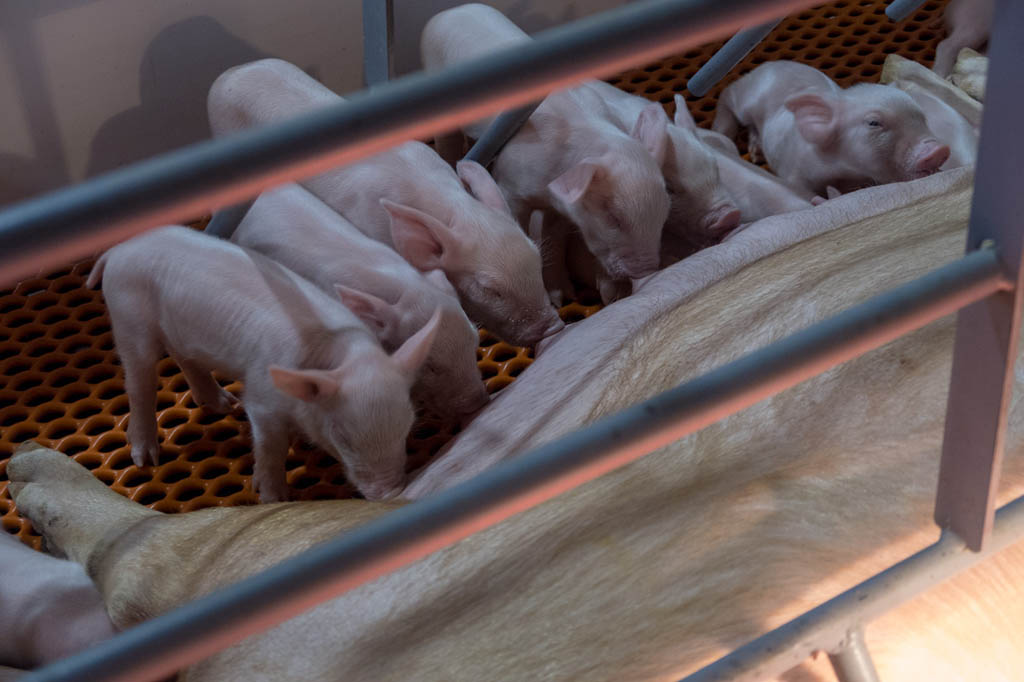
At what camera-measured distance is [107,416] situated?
6.32 feet

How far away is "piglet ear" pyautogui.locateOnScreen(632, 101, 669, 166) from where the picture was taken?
2021mm

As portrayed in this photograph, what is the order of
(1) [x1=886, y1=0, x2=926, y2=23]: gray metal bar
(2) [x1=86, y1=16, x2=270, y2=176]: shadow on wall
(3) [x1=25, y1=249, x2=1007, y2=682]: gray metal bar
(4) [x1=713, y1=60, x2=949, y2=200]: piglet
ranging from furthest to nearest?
(1) [x1=886, y1=0, x2=926, y2=23]: gray metal bar, (2) [x1=86, y1=16, x2=270, y2=176]: shadow on wall, (4) [x1=713, y1=60, x2=949, y2=200]: piglet, (3) [x1=25, y1=249, x2=1007, y2=682]: gray metal bar

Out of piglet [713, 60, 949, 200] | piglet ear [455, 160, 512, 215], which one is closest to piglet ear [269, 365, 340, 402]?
piglet ear [455, 160, 512, 215]

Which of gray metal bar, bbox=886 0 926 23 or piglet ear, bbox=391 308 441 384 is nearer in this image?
piglet ear, bbox=391 308 441 384

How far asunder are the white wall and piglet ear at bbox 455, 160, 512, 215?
2.56 ft

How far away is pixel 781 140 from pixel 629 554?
1.50 metres

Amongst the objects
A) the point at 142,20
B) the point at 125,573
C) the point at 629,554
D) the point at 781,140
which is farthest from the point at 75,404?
the point at 781,140

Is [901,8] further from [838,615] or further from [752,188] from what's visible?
[838,615]

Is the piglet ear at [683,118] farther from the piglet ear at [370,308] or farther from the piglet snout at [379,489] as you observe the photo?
the piglet snout at [379,489]

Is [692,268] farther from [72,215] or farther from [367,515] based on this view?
[72,215]

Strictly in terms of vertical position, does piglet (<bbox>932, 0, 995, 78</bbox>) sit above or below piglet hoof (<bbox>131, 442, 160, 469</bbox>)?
above

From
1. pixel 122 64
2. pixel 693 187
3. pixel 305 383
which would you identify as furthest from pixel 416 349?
pixel 122 64

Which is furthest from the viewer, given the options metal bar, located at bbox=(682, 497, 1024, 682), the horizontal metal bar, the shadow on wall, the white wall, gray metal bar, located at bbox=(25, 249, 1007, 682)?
the shadow on wall

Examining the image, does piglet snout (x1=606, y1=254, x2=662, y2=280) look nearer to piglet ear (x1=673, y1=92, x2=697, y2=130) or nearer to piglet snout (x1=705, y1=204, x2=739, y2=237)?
piglet snout (x1=705, y1=204, x2=739, y2=237)
